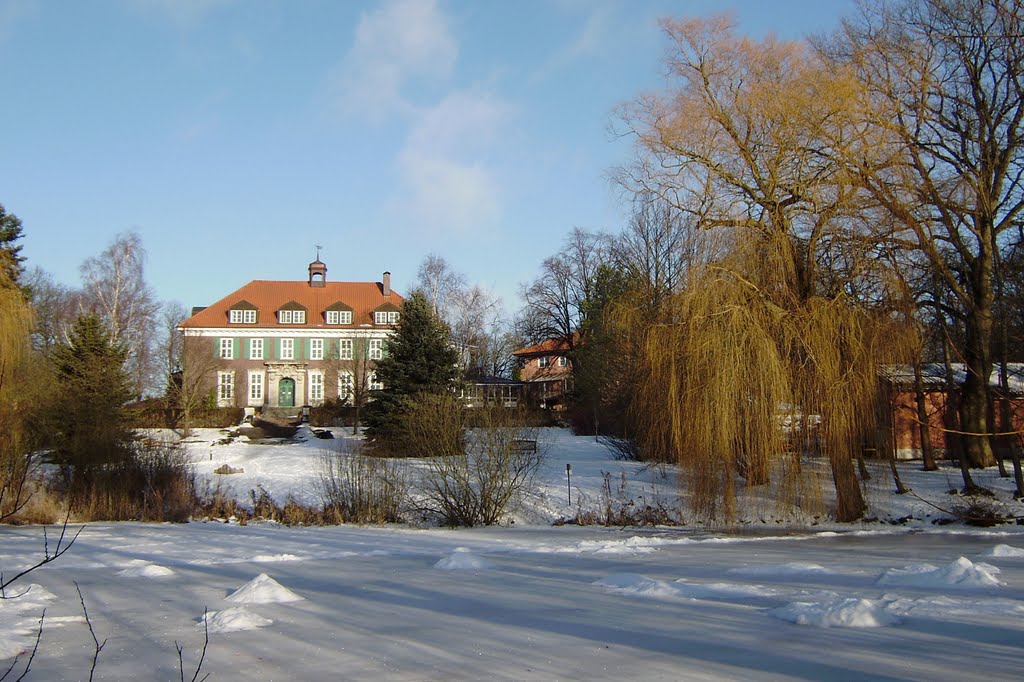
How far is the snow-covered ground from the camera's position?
6637 mm

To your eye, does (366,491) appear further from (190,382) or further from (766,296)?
(190,382)

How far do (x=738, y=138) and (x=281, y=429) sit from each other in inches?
1154

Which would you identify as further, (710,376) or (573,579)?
(710,376)

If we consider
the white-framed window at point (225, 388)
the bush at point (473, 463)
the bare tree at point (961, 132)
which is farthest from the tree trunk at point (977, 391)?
the white-framed window at point (225, 388)

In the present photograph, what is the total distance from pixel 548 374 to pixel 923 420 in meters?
43.7

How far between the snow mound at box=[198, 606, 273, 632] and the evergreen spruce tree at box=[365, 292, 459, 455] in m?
21.4

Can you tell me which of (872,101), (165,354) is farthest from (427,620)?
(165,354)

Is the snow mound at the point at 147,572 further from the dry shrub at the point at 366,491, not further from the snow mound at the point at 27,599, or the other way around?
the dry shrub at the point at 366,491

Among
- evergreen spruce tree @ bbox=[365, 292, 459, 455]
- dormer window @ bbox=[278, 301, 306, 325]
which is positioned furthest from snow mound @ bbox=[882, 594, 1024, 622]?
dormer window @ bbox=[278, 301, 306, 325]

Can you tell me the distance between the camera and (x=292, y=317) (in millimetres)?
58688

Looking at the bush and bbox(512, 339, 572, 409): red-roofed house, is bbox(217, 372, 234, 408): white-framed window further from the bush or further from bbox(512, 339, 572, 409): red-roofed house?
the bush

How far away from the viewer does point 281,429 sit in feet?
133

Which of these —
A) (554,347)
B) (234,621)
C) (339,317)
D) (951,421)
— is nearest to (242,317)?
(339,317)

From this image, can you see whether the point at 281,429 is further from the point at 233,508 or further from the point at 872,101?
the point at 872,101
